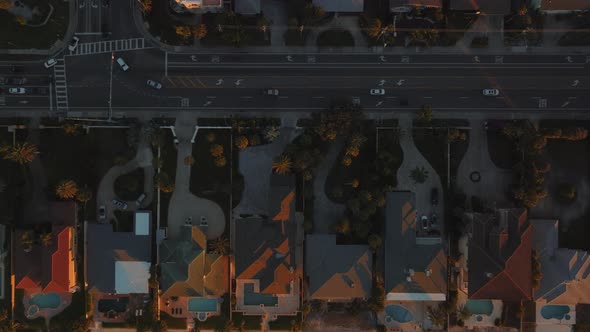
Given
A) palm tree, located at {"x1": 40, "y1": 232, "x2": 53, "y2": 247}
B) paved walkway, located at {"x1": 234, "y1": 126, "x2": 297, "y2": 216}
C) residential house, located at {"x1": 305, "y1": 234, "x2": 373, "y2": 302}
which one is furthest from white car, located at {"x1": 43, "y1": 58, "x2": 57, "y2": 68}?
residential house, located at {"x1": 305, "y1": 234, "x2": 373, "y2": 302}

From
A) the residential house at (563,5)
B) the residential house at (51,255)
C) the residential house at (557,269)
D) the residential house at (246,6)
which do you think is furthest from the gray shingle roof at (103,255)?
the residential house at (563,5)

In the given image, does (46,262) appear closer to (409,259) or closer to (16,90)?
(16,90)

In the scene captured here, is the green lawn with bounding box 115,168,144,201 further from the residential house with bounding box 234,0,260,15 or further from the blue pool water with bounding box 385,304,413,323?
the blue pool water with bounding box 385,304,413,323

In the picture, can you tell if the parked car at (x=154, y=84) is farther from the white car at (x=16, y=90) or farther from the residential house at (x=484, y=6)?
the residential house at (x=484, y=6)

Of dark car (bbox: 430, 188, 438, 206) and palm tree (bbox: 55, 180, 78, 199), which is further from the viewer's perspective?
dark car (bbox: 430, 188, 438, 206)

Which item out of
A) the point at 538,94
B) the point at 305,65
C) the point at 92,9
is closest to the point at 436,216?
the point at 538,94

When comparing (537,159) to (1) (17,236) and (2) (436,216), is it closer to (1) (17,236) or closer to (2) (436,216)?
(2) (436,216)

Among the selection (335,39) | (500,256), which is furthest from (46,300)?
(500,256)
